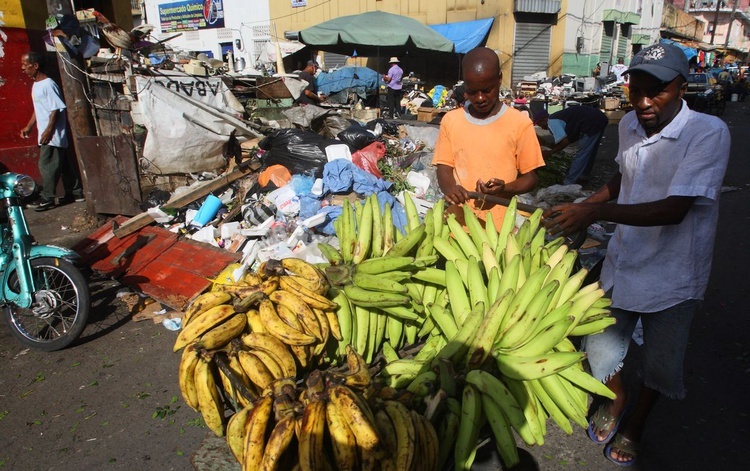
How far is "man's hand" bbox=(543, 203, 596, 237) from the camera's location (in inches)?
85.4

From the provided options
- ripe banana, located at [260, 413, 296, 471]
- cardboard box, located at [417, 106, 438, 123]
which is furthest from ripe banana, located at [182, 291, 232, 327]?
cardboard box, located at [417, 106, 438, 123]

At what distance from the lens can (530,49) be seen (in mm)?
21688

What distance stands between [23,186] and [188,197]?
254 cm

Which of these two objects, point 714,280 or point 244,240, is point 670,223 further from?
point 244,240

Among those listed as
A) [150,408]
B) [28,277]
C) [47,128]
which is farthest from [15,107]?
[150,408]

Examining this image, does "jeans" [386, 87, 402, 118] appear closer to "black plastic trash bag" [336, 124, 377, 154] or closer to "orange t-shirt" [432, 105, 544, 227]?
"black plastic trash bag" [336, 124, 377, 154]

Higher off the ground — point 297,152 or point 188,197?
point 297,152

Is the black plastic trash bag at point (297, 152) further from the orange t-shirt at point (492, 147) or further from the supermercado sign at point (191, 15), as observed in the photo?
the supermercado sign at point (191, 15)

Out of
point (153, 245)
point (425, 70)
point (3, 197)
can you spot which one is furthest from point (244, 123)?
point (425, 70)

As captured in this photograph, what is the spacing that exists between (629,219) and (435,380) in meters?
1.21

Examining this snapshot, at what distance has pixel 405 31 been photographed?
47.5 ft

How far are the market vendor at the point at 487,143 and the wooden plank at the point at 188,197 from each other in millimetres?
4388

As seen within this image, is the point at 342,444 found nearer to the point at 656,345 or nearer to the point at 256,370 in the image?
the point at 256,370

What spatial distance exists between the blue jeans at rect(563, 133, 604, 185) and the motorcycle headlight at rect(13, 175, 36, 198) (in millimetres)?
7603
